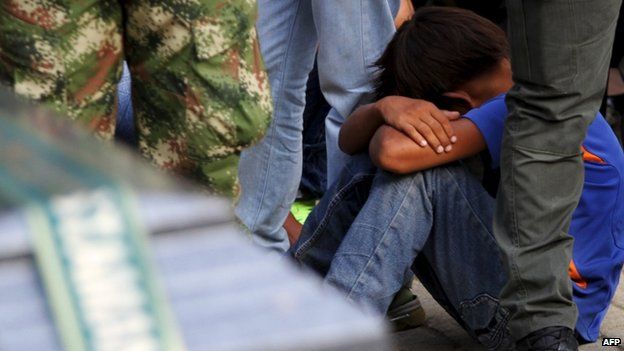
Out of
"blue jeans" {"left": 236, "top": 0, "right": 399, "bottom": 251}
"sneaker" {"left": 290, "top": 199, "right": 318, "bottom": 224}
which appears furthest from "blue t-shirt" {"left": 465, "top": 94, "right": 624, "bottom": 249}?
"sneaker" {"left": 290, "top": 199, "right": 318, "bottom": 224}

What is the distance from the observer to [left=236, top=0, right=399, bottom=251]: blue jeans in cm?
339

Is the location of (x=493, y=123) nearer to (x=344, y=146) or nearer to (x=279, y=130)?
(x=344, y=146)

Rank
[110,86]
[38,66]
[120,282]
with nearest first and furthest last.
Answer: [120,282], [38,66], [110,86]

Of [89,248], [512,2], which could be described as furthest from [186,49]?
[89,248]

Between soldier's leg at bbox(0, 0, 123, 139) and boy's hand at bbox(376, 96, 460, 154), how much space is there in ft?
3.07

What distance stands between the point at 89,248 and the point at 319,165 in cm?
420

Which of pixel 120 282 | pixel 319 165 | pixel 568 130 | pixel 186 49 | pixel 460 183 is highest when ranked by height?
pixel 120 282

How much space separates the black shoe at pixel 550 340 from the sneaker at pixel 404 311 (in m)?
0.56

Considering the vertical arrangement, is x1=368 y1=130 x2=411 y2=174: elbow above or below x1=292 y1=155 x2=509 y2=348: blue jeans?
above

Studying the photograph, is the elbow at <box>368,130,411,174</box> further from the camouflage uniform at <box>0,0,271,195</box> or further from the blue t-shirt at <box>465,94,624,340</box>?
the camouflage uniform at <box>0,0,271,195</box>

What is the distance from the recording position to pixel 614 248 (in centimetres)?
285

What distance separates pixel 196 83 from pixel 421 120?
2.96 feet

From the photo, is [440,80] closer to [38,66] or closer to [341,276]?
[341,276]

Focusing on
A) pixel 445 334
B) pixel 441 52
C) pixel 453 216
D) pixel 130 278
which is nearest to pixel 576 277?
pixel 453 216
